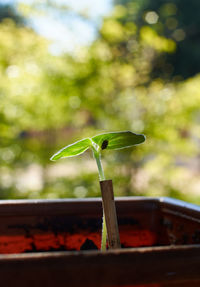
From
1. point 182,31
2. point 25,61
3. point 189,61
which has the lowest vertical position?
point 25,61

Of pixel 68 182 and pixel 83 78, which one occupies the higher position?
pixel 83 78

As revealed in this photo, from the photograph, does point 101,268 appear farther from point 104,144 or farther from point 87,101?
point 87,101

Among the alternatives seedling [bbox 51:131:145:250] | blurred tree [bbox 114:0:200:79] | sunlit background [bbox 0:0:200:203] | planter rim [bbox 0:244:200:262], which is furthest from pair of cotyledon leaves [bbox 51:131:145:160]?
blurred tree [bbox 114:0:200:79]

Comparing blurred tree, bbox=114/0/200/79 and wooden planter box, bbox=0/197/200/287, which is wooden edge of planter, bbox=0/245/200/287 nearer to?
wooden planter box, bbox=0/197/200/287

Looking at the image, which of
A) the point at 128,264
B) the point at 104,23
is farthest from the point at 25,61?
the point at 128,264

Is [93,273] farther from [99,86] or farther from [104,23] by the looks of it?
[104,23]

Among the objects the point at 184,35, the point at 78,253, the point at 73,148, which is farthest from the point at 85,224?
the point at 184,35

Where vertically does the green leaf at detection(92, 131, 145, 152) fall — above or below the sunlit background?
below

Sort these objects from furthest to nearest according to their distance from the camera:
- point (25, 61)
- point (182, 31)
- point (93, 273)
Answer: point (182, 31) < point (25, 61) < point (93, 273)
